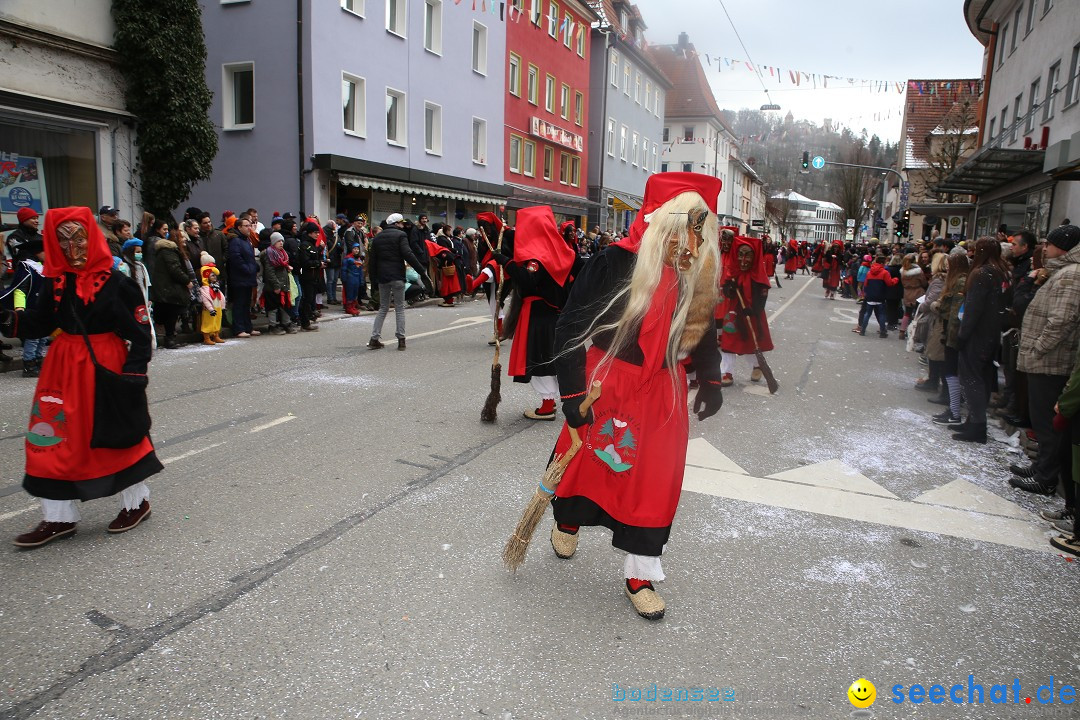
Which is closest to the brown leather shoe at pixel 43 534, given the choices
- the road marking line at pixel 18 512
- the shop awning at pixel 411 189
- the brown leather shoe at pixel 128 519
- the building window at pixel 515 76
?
the brown leather shoe at pixel 128 519

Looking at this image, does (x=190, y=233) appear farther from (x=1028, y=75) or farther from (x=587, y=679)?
→ (x=1028, y=75)

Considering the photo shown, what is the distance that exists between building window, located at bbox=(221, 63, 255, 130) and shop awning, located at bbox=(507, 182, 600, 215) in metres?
11.0

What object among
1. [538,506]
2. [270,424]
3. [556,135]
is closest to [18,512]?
[270,424]

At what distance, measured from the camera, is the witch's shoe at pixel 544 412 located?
6.96 m

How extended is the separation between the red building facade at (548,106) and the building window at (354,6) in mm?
8158

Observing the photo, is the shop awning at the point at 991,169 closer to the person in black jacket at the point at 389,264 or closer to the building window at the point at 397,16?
the person in black jacket at the point at 389,264

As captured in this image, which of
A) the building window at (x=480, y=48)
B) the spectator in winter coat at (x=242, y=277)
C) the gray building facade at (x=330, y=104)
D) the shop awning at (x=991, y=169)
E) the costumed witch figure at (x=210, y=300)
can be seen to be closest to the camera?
the costumed witch figure at (x=210, y=300)

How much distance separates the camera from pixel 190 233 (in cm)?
1126

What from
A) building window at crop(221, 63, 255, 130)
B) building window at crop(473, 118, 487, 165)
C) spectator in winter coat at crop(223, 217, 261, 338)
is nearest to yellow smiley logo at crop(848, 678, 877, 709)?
spectator in winter coat at crop(223, 217, 261, 338)

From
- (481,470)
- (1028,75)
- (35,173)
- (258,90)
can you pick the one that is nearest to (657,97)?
(1028,75)

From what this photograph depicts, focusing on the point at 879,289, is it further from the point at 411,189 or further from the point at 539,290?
the point at 411,189

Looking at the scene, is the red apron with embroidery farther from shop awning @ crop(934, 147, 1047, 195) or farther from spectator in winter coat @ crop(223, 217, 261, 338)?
shop awning @ crop(934, 147, 1047, 195)

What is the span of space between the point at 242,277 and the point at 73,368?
783cm

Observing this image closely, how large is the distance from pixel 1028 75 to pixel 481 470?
72.3 feet
